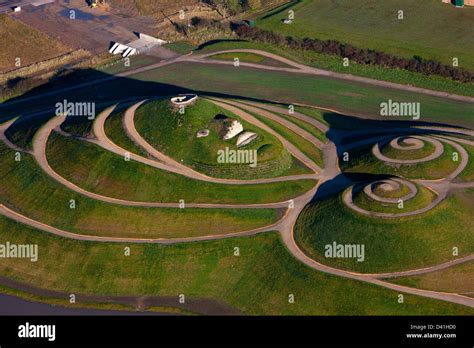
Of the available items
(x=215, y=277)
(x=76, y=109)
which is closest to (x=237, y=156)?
(x=215, y=277)

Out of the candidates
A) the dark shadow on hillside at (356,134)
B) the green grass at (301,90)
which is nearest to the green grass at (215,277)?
the dark shadow on hillside at (356,134)

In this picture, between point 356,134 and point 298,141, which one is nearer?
point 298,141

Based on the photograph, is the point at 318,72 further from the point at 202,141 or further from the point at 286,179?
the point at 286,179

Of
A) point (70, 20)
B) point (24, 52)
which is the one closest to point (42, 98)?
point (24, 52)

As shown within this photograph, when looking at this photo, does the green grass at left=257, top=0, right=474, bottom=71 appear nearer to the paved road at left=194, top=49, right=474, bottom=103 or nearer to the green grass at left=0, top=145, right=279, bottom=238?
the paved road at left=194, top=49, right=474, bottom=103

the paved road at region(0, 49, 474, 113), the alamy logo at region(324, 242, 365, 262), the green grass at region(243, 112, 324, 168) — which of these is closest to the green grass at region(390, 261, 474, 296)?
the alamy logo at region(324, 242, 365, 262)

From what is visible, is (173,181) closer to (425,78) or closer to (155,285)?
(155,285)
